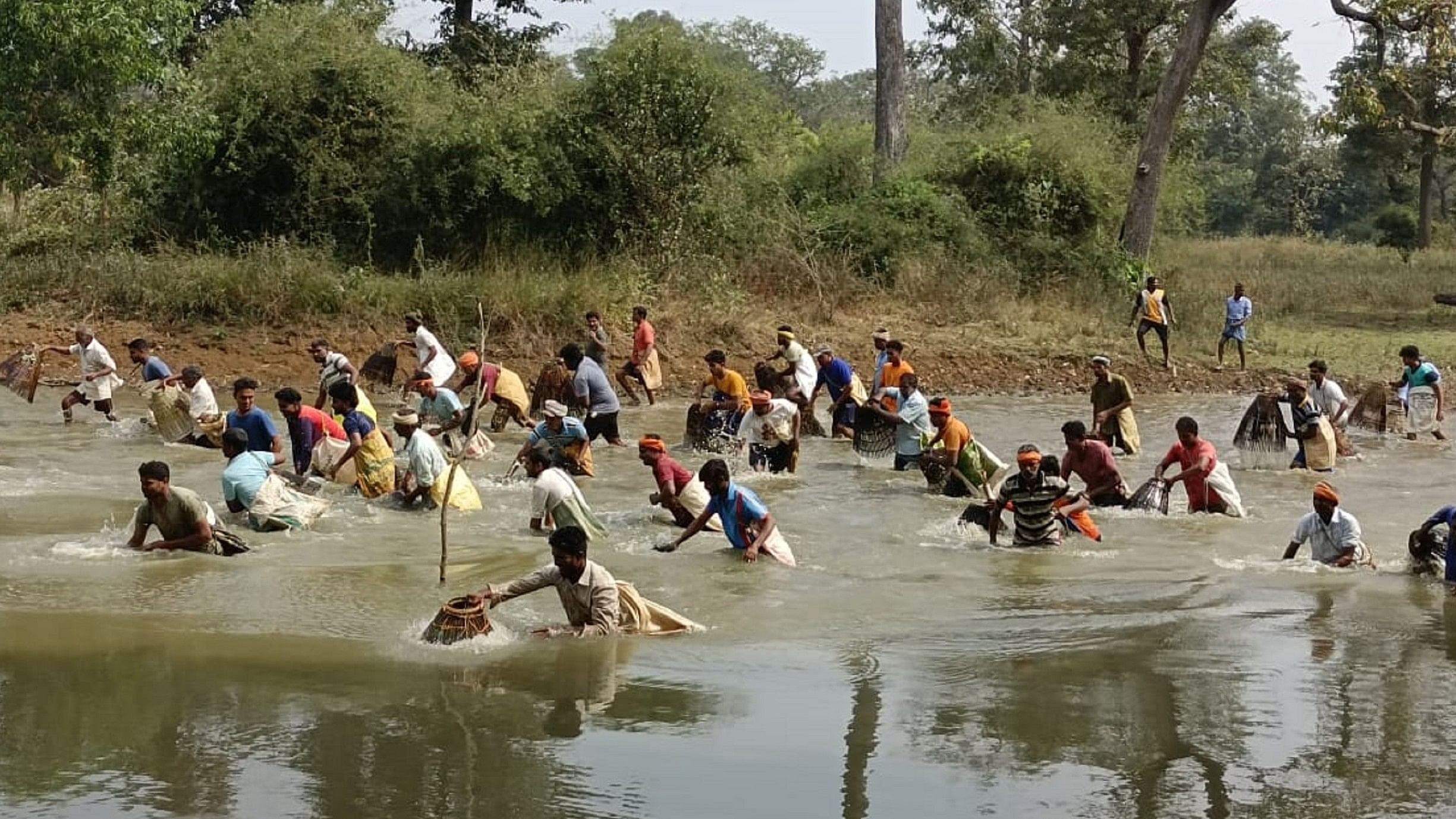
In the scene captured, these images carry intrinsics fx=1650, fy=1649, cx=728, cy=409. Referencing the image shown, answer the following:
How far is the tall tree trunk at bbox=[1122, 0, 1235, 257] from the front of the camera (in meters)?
25.8

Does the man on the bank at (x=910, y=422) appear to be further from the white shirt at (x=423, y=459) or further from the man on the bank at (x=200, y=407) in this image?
the man on the bank at (x=200, y=407)

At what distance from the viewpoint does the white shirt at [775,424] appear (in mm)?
14664

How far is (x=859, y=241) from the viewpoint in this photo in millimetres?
25125

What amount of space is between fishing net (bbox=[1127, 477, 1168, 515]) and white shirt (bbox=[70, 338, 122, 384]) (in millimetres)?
10104

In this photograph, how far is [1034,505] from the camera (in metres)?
11.8

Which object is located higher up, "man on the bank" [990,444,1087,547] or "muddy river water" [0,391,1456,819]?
"man on the bank" [990,444,1087,547]

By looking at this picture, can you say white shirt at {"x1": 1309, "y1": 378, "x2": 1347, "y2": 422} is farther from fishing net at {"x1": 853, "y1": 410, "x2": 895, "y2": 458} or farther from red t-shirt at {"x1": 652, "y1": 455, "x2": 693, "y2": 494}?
red t-shirt at {"x1": 652, "y1": 455, "x2": 693, "y2": 494}

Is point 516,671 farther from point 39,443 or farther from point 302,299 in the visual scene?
point 302,299

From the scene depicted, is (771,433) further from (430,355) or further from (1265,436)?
(1265,436)

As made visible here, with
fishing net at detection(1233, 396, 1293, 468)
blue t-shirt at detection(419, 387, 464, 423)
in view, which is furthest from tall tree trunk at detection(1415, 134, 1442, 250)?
blue t-shirt at detection(419, 387, 464, 423)

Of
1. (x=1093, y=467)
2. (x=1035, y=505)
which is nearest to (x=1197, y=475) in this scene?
(x=1093, y=467)

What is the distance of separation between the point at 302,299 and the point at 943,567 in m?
12.2

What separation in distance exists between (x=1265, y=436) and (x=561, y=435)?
7.12 metres

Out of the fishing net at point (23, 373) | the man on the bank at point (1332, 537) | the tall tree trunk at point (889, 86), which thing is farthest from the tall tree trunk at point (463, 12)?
the man on the bank at point (1332, 537)
